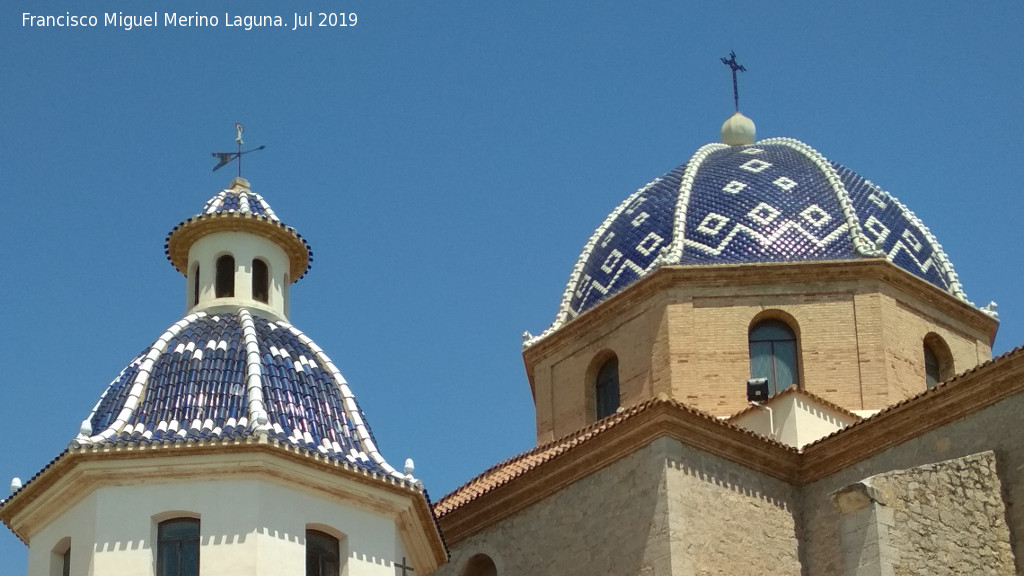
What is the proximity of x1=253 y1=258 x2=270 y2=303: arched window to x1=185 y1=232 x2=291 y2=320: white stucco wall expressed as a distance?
50 mm

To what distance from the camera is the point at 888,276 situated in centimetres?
2339

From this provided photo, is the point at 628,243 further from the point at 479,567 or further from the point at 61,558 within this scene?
the point at 61,558

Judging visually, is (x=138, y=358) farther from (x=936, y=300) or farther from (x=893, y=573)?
(x=936, y=300)

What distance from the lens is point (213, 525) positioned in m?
16.8

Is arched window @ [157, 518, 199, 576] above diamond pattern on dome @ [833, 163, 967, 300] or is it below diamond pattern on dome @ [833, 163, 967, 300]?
below

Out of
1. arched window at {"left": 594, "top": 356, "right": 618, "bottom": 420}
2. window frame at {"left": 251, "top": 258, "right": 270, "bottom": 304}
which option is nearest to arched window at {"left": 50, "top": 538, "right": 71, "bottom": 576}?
window frame at {"left": 251, "top": 258, "right": 270, "bottom": 304}

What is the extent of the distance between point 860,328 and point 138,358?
9.00m

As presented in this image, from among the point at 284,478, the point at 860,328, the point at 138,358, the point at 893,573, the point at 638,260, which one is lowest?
the point at 893,573

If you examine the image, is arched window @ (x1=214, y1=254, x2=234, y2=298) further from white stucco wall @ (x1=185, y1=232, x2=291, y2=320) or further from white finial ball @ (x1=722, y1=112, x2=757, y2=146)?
white finial ball @ (x1=722, y1=112, x2=757, y2=146)

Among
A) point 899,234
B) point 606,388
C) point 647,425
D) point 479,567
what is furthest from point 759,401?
point 899,234

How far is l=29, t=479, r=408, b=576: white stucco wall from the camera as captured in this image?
54.5 ft

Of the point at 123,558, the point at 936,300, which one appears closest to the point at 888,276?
the point at 936,300

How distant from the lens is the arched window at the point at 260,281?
64.5 feet

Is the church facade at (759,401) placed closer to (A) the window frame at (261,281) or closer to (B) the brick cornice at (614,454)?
(B) the brick cornice at (614,454)
